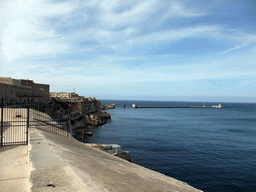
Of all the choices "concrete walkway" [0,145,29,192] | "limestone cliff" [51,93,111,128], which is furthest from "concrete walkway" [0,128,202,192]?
"limestone cliff" [51,93,111,128]

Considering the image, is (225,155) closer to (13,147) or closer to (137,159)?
(137,159)

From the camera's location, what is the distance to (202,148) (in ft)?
108

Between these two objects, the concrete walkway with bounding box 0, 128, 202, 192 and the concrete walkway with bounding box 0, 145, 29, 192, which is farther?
the concrete walkway with bounding box 0, 145, 29, 192

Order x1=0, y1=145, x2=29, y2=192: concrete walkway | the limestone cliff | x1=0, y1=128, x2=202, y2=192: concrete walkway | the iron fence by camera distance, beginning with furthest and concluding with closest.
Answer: the limestone cliff
the iron fence
x1=0, y1=145, x2=29, y2=192: concrete walkway
x1=0, y1=128, x2=202, y2=192: concrete walkway

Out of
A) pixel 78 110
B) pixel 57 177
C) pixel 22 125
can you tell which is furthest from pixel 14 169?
pixel 78 110

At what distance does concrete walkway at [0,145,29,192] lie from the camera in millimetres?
5555

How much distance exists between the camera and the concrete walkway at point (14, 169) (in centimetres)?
555

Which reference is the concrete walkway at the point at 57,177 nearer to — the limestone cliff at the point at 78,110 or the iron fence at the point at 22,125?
the iron fence at the point at 22,125

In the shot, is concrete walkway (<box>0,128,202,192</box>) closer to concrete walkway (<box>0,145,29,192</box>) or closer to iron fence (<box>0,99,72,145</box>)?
concrete walkway (<box>0,145,29,192</box>)

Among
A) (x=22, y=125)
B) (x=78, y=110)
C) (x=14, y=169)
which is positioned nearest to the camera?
(x=14, y=169)

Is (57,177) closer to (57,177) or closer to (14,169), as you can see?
(57,177)

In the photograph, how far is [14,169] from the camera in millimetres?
6828

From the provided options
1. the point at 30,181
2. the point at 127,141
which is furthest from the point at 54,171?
the point at 127,141

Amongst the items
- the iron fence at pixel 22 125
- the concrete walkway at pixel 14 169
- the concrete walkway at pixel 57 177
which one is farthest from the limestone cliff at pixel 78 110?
the concrete walkway at pixel 57 177
